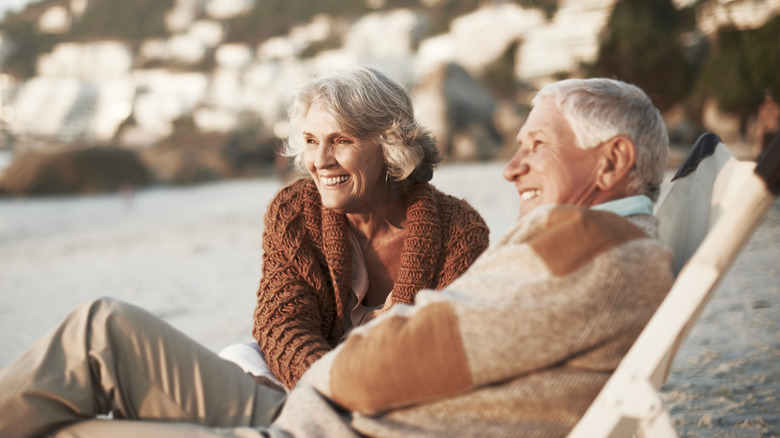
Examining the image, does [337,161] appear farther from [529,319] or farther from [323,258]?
[529,319]

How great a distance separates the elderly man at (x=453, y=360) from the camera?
152cm

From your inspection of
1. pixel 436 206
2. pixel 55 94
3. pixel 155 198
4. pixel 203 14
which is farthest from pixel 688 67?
pixel 203 14

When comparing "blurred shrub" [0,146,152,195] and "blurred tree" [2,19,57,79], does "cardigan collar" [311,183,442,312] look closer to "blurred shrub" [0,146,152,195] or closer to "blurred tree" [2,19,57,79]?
"blurred shrub" [0,146,152,195]

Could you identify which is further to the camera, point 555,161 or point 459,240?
point 459,240

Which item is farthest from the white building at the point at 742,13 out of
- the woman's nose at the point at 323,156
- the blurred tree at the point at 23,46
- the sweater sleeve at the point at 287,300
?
the blurred tree at the point at 23,46

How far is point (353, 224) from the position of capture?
2.96m

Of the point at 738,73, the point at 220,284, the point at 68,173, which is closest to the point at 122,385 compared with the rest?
the point at 220,284

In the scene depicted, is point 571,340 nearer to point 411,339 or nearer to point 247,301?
point 411,339

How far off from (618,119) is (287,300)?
50.4 inches

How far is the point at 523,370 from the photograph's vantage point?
5.03 ft

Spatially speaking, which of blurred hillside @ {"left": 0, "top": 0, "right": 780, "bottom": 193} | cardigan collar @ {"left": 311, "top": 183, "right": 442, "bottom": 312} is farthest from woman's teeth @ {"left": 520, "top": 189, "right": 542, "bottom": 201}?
blurred hillside @ {"left": 0, "top": 0, "right": 780, "bottom": 193}

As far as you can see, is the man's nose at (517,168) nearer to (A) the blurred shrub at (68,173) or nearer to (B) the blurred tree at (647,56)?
(B) the blurred tree at (647,56)

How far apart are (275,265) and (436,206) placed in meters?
0.65

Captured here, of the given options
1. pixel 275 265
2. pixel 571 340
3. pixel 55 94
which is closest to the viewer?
pixel 571 340
